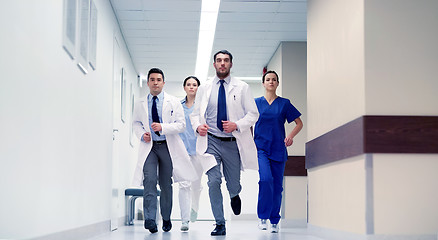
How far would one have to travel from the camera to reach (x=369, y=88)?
381cm

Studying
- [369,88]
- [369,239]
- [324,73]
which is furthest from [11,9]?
[324,73]

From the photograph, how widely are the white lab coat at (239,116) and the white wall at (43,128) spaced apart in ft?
3.40

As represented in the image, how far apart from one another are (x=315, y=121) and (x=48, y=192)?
266cm

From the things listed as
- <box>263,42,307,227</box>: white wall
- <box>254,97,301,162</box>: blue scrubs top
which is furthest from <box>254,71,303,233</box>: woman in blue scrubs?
<box>263,42,307,227</box>: white wall

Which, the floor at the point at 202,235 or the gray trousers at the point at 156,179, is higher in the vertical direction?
the gray trousers at the point at 156,179

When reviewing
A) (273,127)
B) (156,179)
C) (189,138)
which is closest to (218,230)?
(156,179)

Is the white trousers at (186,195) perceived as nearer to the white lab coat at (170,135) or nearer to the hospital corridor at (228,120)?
the hospital corridor at (228,120)

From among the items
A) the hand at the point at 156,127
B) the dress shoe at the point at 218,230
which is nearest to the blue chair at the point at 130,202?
→ the hand at the point at 156,127

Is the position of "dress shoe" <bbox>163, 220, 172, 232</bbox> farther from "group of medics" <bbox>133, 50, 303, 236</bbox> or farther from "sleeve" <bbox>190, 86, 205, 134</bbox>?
"sleeve" <bbox>190, 86, 205, 134</bbox>

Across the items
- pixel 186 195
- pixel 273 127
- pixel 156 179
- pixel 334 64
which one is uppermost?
pixel 334 64

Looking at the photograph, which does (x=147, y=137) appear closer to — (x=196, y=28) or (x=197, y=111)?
(x=197, y=111)

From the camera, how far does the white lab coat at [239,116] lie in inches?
200

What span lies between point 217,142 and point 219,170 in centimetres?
25

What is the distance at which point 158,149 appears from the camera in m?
5.78
